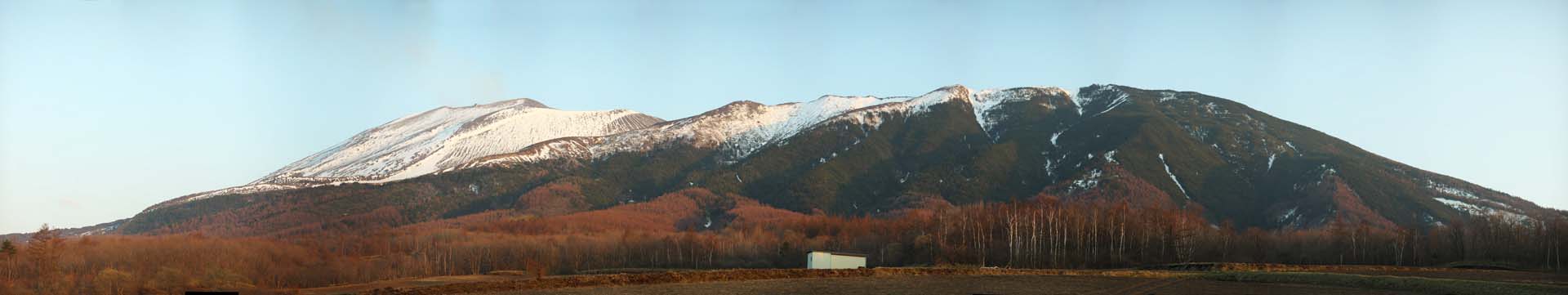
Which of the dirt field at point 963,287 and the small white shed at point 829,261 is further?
the small white shed at point 829,261

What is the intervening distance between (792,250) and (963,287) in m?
78.3

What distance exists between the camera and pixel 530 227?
186m

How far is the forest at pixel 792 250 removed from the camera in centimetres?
10969

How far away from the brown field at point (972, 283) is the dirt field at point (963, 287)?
0.05 meters

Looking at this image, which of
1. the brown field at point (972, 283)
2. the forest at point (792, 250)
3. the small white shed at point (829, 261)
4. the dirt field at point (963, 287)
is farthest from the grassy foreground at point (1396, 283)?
the forest at point (792, 250)

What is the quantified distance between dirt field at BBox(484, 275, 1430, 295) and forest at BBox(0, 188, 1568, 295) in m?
35.1

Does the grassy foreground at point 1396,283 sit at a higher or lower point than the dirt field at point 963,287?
higher

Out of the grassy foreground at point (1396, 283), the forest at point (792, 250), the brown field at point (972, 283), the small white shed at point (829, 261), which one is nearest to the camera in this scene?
the grassy foreground at point (1396, 283)

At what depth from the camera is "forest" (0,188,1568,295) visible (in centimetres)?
10969

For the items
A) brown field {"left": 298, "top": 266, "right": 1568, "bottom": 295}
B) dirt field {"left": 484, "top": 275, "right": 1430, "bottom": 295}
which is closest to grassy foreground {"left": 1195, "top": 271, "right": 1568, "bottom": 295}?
brown field {"left": 298, "top": 266, "right": 1568, "bottom": 295}

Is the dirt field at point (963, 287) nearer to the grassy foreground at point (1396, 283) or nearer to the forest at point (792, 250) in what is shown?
the grassy foreground at point (1396, 283)

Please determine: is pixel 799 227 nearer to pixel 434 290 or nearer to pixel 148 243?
pixel 148 243

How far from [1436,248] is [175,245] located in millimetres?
156766

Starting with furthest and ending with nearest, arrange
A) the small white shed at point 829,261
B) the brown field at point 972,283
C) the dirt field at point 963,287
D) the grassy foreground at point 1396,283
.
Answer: the small white shed at point 829,261, the brown field at point 972,283, the dirt field at point 963,287, the grassy foreground at point 1396,283
